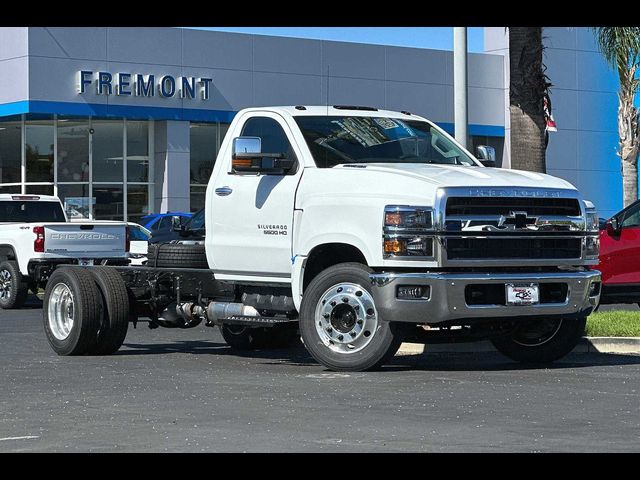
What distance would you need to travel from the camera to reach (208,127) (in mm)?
43156

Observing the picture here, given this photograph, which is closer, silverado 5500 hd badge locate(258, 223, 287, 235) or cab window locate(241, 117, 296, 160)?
silverado 5500 hd badge locate(258, 223, 287, 235)

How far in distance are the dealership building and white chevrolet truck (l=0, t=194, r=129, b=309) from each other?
14.4 meters

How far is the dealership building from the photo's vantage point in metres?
38.9

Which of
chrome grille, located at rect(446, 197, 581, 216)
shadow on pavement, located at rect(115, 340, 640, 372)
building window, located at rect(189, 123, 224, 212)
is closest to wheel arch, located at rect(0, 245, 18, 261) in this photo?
shadow on pavement, located at rect(115, 340, 640, 372)

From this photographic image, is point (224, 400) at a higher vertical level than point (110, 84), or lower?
lower

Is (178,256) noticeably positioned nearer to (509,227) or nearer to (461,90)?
(509,227)

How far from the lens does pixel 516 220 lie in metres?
12.2

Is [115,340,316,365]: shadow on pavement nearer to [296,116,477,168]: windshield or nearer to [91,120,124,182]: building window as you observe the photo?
[296,116,477,168]: windshield

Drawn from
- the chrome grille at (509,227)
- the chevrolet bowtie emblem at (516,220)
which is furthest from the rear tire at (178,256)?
the chevrolet bowtie emblem at (516,220)
